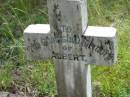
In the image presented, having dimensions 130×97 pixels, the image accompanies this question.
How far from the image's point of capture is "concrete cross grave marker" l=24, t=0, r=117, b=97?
8.71 ft

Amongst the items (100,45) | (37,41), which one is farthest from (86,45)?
(37,41)

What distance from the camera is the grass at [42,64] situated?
3.60 m

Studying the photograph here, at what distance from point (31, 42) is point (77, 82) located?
0.43 m

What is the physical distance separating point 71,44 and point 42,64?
1144 millimetres

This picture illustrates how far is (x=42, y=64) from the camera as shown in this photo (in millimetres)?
3855

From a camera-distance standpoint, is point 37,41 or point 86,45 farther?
point 37,41

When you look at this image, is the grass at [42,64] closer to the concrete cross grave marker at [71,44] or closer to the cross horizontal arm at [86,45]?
the concrete cross grave marker at [71,44]

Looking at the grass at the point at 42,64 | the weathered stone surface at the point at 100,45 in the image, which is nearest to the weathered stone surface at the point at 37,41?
the weathered stone surface at the point at 100,45

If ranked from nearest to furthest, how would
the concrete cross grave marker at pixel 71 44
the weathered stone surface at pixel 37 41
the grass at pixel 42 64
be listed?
the concrete cross grave marker at pixel 71 44 → the weathered stone surface at pixel 37 41 → the grass at pixel 42 64

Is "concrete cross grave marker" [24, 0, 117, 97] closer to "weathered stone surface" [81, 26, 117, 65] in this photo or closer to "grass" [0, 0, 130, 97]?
"weathered stone surface" [81, 26, 117, 65]

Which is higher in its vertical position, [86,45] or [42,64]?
[86,45]

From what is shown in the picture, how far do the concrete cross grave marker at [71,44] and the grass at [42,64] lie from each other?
65 cm

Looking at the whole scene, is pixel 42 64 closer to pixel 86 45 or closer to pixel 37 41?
pixel 37 41

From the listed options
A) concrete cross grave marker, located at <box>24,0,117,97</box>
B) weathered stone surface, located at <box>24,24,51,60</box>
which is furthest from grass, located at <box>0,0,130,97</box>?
weathered stone surface, located at <box>24,24,51,60</box>
